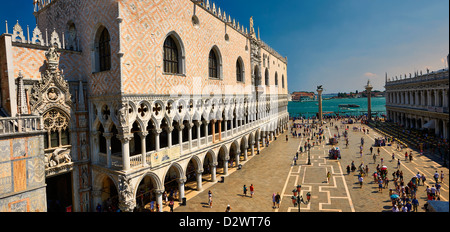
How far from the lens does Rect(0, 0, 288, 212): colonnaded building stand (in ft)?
34.2

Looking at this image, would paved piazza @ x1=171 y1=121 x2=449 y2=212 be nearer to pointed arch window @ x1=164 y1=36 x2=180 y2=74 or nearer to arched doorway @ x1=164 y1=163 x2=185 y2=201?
arched doorway @ x1=164 y1=163 x2=185 y2=201

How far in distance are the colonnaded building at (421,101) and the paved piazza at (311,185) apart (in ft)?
25.6

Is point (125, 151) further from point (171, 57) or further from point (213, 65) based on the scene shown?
point (213, 65)

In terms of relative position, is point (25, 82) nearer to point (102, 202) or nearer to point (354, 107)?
point (102, 202)

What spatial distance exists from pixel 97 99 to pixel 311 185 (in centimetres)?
1704

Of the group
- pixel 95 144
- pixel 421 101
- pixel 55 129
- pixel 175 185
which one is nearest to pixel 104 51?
pixel 55 129

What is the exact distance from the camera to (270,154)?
30.7 meters

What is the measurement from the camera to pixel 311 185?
19.5m

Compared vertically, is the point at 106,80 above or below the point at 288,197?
above

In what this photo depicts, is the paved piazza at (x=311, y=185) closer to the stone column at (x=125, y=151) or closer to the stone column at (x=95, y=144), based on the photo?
the stone column at (x=125, y=151)

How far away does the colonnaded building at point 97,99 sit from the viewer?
1043 cm

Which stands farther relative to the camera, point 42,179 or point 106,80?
point 106,80
